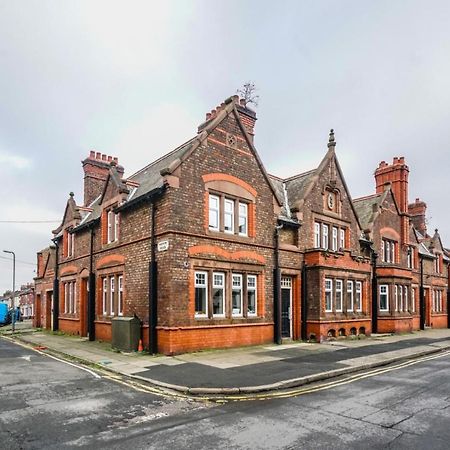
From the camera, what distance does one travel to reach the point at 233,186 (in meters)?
18.7

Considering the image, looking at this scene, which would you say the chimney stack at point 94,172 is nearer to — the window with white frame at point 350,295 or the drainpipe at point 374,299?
the window with white frame at point 350,295

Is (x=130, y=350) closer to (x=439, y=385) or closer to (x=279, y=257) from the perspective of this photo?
(x=279, y=257)

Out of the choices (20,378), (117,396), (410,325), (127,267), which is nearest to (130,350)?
(127,267)

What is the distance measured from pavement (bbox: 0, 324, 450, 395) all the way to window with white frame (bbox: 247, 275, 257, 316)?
5.21 ft


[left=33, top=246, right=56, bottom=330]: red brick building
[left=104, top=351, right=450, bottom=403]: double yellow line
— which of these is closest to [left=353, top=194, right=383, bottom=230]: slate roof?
[left=104, top=351, right=450, bottom=403]: double yellow line

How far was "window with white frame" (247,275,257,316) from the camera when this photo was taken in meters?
18.9

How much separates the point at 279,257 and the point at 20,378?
12013 mm

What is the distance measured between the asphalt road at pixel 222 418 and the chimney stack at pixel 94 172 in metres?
18.5

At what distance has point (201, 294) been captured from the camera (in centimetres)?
1709

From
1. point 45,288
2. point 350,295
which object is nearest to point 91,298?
point 45,288

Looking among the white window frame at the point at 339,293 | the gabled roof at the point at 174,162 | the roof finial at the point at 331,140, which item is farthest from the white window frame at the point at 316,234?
the roof finial at the point at 331,140

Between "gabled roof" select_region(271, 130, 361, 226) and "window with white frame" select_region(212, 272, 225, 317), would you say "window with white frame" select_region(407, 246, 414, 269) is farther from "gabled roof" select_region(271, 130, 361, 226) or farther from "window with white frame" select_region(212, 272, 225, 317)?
"window with white frame" select_region(212, 272, 225, 317)

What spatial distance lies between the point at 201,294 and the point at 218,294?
89 cm

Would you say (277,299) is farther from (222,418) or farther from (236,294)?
(222,418)
